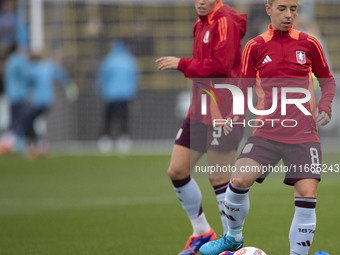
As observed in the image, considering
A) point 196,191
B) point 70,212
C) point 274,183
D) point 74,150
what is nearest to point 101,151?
point 74,150

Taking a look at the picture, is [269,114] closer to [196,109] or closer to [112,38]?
[196,109]

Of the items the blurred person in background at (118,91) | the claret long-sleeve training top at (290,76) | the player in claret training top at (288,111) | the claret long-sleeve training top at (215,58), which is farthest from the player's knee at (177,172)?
the blurred person in background at (118,91)

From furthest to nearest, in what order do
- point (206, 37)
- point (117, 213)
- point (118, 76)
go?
point (118, 76), point (117, 213), point (206, 37)

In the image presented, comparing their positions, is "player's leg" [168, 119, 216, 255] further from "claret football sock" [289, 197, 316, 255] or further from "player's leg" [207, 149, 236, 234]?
"claret football sock" [289, 197, 316, 255]

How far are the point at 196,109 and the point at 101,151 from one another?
11.5m

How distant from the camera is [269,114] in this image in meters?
4.69

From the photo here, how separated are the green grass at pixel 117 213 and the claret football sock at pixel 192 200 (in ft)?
1.22

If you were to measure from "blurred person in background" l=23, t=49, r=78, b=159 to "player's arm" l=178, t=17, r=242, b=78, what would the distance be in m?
10.5

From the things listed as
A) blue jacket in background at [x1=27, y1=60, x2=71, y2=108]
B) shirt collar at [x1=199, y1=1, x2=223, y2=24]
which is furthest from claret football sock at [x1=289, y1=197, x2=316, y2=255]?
blue jacket in background at [x1=27, y1=60, x2=71, y2=108]

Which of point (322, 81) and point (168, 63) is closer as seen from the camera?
point (322, 81)

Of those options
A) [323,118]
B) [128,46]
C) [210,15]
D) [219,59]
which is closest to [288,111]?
[323,118]

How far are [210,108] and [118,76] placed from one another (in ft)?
39.0

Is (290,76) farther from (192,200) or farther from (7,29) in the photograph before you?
(7,29)

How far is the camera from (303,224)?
4523mm
